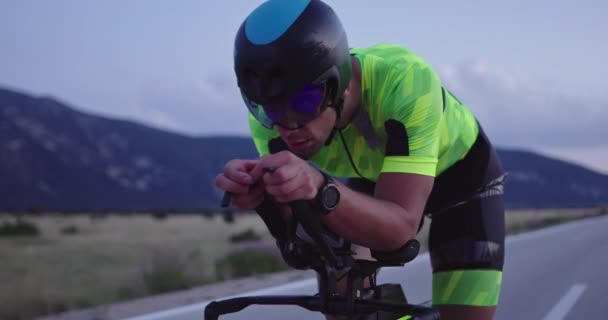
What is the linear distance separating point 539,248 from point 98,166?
147 metres

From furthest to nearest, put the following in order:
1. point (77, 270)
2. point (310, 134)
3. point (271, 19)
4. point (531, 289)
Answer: point (77, 270), point (531, 289), point (310, 134), point (271, 19)

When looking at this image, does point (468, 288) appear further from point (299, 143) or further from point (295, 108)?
point (295, 108)

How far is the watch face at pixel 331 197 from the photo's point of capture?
82.2 inches

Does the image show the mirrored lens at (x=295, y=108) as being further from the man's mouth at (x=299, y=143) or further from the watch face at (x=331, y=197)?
the watch face at (x=331, y=197)

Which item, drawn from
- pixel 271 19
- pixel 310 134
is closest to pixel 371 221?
pixel 310 134

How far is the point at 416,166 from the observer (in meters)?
2.62

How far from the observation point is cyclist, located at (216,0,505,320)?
84.7 inches

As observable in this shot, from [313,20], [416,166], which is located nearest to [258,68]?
[313,20]

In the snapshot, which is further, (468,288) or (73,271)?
(73,271)

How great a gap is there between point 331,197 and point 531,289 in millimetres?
6700

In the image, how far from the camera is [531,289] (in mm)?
8273

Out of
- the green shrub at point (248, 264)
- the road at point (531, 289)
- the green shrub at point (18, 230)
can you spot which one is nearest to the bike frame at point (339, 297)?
the road at point (531, 289)

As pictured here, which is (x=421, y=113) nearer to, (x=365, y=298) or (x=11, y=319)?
(x=365, y=298)

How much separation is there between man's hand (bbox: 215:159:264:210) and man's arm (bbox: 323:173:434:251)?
223 mm
